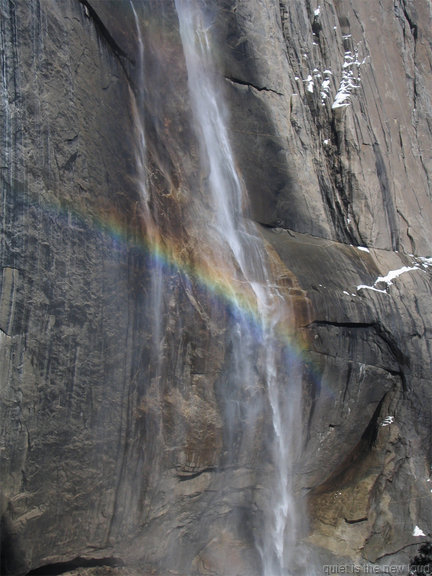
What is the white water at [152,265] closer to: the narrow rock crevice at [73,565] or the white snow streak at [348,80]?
the narrow rock crevice at [73,565]

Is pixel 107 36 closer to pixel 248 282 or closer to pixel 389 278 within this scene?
pixel 248 282

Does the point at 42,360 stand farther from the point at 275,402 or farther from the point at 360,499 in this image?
the point at 360,499

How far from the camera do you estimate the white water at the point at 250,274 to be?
7.25 meters

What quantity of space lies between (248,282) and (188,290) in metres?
0.93

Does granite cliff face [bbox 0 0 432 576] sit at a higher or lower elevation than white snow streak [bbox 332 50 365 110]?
lower

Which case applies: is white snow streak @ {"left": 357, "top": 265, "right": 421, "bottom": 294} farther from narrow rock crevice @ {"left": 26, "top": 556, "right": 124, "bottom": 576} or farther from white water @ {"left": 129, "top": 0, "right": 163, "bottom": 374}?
narrow rock crevice @ {"left": 26, "top": 556, "right": 124, "bottom": 576}

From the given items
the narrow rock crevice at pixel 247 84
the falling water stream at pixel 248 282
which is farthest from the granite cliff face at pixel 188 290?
the falling water stream at pixel 248 282

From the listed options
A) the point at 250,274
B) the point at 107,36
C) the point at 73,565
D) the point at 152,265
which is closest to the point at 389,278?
the point at 250,274

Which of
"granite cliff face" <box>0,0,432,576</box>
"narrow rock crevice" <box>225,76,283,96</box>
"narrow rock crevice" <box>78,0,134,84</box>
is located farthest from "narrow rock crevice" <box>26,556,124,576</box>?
"narrow rock crevice" <box>225,76,283,96</box>

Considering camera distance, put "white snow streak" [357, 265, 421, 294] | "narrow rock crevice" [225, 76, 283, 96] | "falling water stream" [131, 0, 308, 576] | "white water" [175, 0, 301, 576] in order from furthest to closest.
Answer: "white snow streak" [357, 265, 421, 294] < "narrow rock crevice" [225, 76, 283, 96] < "white water" [175, 0, 301, 576] < "falling water stream" [131, 0, 308, 576]

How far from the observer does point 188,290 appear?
21.8 feet

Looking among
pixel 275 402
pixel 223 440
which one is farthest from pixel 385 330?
pixel 223 440

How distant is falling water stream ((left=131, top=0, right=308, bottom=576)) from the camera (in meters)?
7.14

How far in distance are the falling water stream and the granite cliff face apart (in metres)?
0.13
